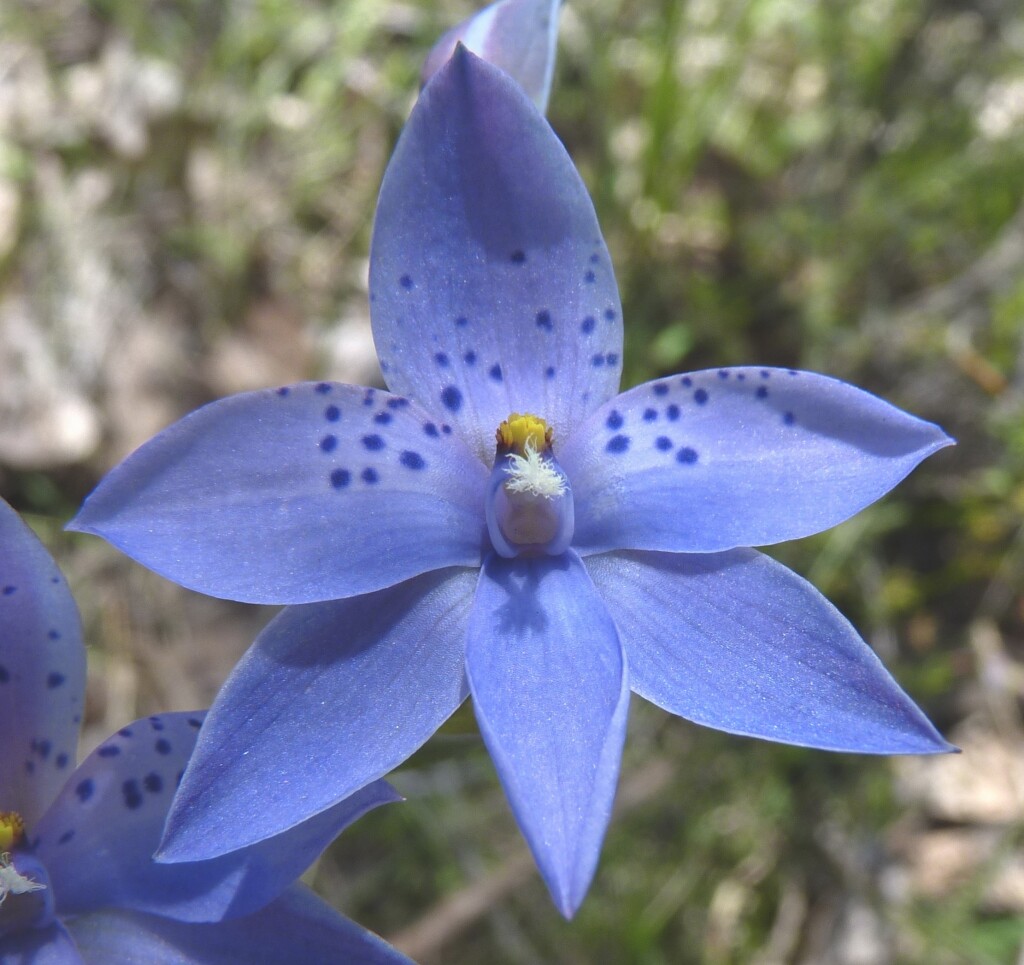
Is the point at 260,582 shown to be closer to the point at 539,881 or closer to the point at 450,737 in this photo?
the point at 450,737

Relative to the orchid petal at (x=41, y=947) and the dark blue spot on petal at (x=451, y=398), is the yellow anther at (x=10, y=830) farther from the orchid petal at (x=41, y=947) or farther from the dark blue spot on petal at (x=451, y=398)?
the dark blue spot on petal at (x=451, y=398)

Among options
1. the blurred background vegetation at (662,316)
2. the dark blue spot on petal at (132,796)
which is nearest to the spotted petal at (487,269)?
the dark blue spot on petal at (132,796)

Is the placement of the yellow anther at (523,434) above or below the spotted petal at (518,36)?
below

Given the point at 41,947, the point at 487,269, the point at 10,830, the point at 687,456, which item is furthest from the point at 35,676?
the point at 687,456

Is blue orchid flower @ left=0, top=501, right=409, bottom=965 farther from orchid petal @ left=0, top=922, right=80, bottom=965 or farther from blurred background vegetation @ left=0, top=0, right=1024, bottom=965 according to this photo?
blurred background vegetation @ left=0, top=0, right=1024, bottom=965

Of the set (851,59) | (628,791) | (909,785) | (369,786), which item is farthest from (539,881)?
(851,59)

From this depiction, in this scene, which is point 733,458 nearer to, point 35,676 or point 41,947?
point 35,676
